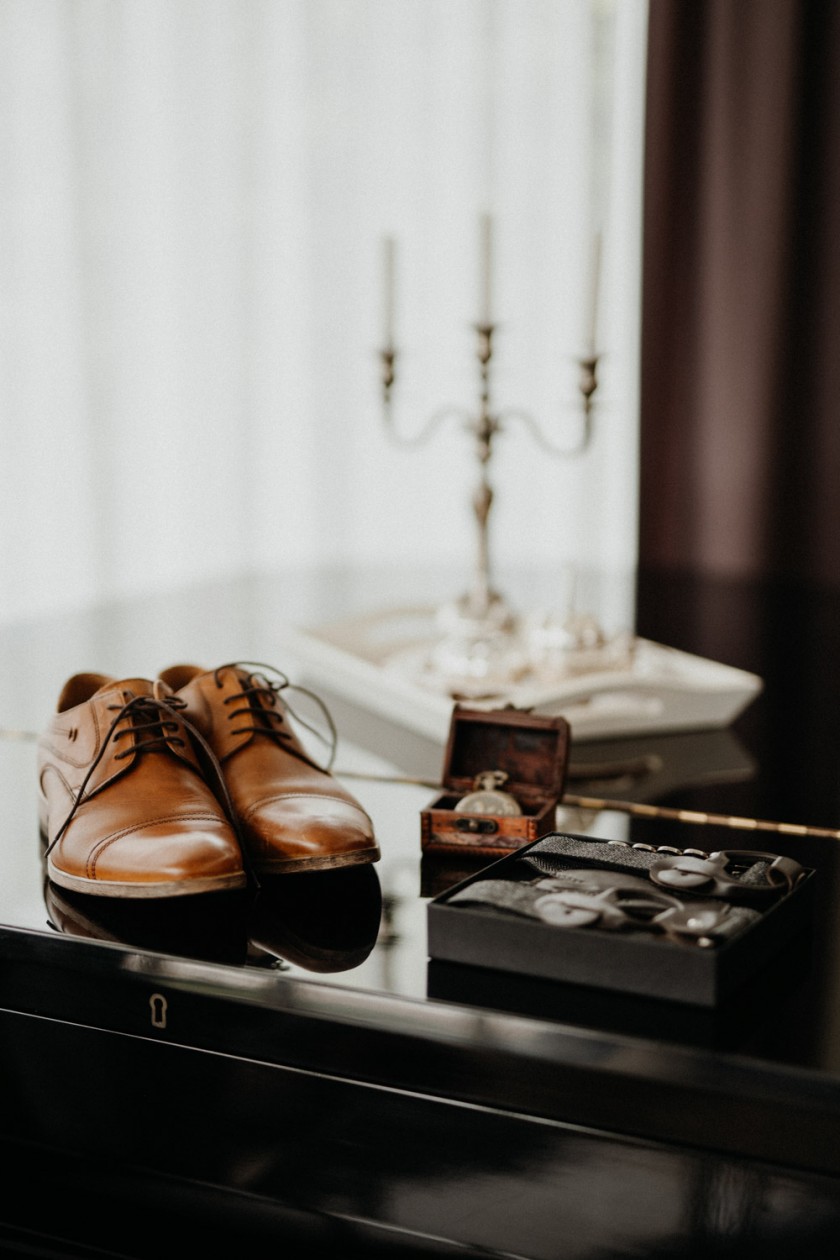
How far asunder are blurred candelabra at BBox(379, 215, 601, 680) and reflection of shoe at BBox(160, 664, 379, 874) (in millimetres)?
315

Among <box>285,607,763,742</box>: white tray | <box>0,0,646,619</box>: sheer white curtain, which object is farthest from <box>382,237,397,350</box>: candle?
<box>0,0,646,619</box>: sheer white curtain

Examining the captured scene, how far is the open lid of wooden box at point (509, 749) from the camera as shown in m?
0.93

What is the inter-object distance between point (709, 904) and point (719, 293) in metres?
1.61

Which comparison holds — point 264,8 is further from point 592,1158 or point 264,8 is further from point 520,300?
point 592,1158

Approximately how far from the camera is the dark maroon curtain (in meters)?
2.06

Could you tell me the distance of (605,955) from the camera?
676 millimetres

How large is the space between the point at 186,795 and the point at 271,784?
0.06 meters

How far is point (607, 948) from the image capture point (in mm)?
674

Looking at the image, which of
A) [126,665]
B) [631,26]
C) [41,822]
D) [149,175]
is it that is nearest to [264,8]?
[149,175]

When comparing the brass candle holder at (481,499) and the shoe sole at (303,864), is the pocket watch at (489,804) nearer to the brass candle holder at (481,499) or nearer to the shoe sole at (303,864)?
the shoe sole at (303,864)

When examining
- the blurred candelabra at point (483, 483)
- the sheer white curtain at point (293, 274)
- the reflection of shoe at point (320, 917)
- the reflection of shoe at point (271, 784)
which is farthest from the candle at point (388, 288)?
the sheer white curtain at point (293, 274)

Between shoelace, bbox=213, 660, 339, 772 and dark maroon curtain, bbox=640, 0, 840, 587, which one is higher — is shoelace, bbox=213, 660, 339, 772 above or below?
below

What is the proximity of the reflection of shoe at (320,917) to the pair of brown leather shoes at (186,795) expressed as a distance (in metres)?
0.01

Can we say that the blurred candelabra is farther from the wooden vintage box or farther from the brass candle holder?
the wooden vintage box
